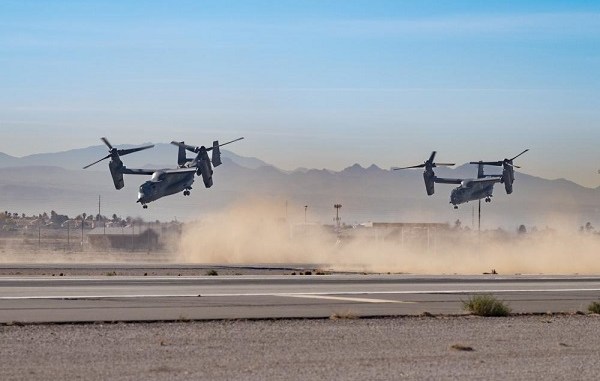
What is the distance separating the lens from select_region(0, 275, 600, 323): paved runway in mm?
25953

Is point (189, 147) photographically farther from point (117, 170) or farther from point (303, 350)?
point (303, 350)

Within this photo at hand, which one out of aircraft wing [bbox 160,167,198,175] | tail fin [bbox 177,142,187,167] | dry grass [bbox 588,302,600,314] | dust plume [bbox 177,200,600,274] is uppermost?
tail fin [bbox 177,142,187,167]

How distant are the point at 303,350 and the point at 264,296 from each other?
40.9 ft

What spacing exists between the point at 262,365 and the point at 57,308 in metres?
10.3

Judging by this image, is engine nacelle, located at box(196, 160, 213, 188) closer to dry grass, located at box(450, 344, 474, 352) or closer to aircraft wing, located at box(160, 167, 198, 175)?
aircraft wing, located at box(160, 167, 198, 175)

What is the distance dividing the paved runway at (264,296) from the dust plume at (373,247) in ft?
94.2

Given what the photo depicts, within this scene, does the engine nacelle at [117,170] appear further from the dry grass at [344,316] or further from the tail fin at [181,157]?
the dry grass at [344,316]

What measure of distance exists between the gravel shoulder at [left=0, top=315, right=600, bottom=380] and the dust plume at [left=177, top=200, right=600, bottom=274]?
46.2 meters

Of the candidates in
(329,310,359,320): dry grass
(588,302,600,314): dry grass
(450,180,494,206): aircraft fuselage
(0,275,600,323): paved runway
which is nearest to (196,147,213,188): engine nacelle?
(450,180,494,206): aircraft fuselage

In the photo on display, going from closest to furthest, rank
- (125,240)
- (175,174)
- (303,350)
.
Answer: (303,350) < (175,174) < (125,240)

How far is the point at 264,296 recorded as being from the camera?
31844 millimetres

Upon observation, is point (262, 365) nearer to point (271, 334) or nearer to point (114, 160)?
point (271, 334)

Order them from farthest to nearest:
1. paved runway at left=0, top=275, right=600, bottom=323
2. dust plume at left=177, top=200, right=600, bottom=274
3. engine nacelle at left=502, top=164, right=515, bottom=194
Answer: engine nacelle at left=502, top=164, right=515, bottom=194
dust plume at left=177, top=200, right=600, bottom=274
paved runway at left=0, top=275, right=600, bottom=323

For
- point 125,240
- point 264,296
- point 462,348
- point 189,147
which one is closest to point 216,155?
point 189,147
